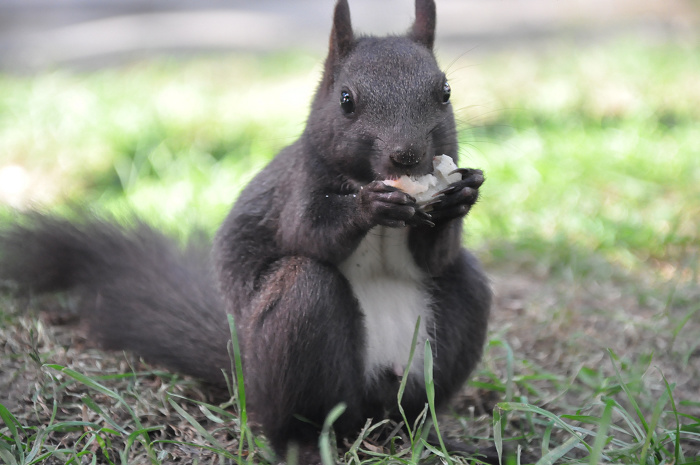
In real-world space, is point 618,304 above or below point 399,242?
below

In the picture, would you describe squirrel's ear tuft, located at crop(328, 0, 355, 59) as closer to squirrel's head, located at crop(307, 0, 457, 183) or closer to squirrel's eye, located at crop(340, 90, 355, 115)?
squirrel's head, located at crop(307, 0, 457, 183)

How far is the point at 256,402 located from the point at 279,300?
0.30 metres

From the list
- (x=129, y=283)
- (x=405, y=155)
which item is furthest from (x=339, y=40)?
(x=129, y=283)

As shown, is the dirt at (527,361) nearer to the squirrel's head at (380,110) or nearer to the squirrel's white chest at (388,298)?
the squirrel's white chest at (388,298)

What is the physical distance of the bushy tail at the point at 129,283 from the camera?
7.45 ft

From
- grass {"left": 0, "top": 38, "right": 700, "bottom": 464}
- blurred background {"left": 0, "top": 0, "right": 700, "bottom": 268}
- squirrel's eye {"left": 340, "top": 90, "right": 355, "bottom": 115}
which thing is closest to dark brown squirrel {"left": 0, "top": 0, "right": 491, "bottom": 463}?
squirrel's eye {"left": 340, "top": 90, "right": 355, "bottom": 115}

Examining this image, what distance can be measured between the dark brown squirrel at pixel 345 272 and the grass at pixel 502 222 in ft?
0.38

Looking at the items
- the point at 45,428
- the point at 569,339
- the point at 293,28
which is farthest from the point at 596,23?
the point at 45,428

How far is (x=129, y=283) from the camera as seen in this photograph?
240 centimetres

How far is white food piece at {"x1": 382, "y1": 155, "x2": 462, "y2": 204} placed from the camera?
1.81 m

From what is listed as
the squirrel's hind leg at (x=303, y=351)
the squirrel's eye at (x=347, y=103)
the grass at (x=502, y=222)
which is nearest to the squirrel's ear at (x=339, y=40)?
the squirrel's eye at (x=347, y=103)

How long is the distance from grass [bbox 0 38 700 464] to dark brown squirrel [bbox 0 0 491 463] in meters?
0.12

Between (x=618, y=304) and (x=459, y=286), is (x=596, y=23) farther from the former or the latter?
(x=459, y=286)

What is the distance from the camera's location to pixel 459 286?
7.02 ft
